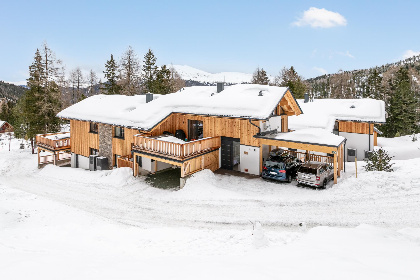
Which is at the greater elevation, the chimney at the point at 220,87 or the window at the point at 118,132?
the chimney at the point at 220,87

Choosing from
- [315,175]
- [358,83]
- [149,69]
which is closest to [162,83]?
[149,69]

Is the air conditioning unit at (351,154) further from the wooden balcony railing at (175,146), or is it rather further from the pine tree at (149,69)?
the pine tree at (149,69)

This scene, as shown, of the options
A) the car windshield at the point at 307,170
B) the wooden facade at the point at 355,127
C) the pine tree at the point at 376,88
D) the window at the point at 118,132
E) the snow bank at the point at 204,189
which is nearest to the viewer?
the snow bank at the point at 204,189

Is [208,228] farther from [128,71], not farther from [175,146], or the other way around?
[128,71]

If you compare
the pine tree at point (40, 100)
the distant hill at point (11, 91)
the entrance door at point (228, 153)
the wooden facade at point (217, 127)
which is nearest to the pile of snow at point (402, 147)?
the wooden facade at point (217, 127)

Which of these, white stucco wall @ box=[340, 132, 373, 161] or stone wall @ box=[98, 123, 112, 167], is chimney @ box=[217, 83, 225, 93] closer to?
stone wall @ box=[98, 123, 112, 167]
